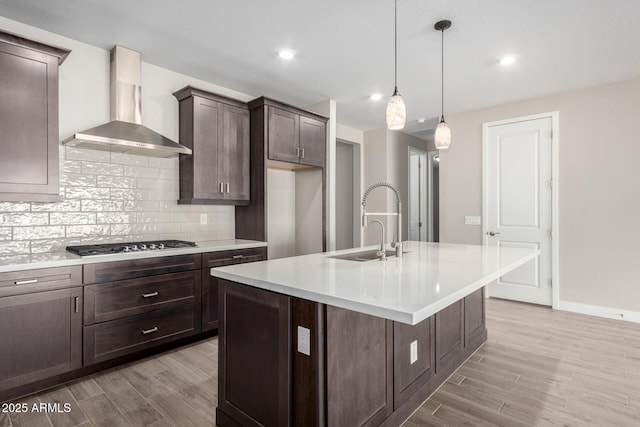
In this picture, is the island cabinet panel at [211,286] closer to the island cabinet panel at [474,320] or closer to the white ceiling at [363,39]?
the white ceiling at [363,39]

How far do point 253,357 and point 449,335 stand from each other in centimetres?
150

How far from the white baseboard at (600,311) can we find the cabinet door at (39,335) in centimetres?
486

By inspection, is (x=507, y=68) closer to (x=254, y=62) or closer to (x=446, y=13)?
(x=446, y=13)

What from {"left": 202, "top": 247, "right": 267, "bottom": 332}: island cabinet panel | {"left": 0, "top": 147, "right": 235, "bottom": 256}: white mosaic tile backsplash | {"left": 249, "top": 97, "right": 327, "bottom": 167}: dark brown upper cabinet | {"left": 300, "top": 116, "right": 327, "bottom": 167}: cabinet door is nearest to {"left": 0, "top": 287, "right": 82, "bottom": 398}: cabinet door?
{"left": 0, "top": 147, "right": 235, "bottom": 256}: white mosaic tile backsplash

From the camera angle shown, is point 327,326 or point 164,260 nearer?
point 327,326

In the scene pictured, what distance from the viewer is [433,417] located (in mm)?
1935

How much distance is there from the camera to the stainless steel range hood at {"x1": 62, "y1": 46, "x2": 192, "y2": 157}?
8.99ft

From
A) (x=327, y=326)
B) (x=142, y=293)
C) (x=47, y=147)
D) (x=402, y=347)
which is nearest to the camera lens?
(x=327, y=326)

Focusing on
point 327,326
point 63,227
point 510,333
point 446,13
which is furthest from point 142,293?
point 510,333

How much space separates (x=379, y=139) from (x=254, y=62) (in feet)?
10.1

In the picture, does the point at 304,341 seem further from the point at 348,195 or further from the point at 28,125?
the point at 348,195

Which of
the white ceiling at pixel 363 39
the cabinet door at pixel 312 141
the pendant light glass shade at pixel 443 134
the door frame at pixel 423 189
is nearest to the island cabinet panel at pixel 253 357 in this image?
the pendant light glass shade at pixel 443 134

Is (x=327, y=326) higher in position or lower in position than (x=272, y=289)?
lower

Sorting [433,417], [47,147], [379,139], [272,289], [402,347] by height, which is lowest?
[433,417]
